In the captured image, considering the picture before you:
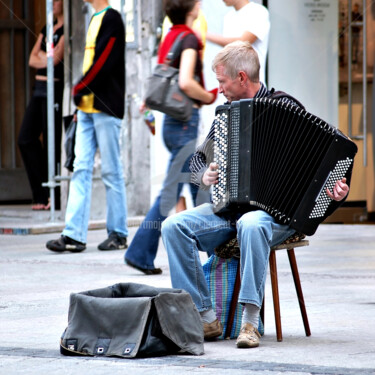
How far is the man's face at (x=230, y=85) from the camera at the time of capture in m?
5.41

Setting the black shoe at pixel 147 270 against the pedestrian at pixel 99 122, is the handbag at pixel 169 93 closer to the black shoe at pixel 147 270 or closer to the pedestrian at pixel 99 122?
the black shoe at pixel 147 270

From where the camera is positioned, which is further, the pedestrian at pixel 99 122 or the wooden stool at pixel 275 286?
the pedestrian at pixel 99 122

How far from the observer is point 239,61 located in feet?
17.7

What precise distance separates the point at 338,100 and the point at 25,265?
193 inches

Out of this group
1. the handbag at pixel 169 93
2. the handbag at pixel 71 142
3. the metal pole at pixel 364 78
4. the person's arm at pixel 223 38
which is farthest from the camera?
the metal pole at pixel 364 78

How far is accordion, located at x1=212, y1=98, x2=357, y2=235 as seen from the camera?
516cm

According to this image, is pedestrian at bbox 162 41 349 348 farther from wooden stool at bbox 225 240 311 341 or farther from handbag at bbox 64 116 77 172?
handbag at bbox 64 116 77 172

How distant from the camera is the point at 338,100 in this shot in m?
11.9

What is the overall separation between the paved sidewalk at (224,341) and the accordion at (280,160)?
2.08ft

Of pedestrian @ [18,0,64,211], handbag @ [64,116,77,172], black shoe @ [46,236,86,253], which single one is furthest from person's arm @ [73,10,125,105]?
pedestrian @ [18,0,64,211]

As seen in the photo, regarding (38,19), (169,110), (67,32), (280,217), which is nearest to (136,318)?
(280,217)

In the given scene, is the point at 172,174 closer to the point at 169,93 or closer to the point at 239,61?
the point at 169,93

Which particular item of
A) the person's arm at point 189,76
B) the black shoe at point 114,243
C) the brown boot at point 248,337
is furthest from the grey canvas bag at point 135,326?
the black shoe at point 114,243

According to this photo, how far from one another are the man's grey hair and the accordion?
205 mm
